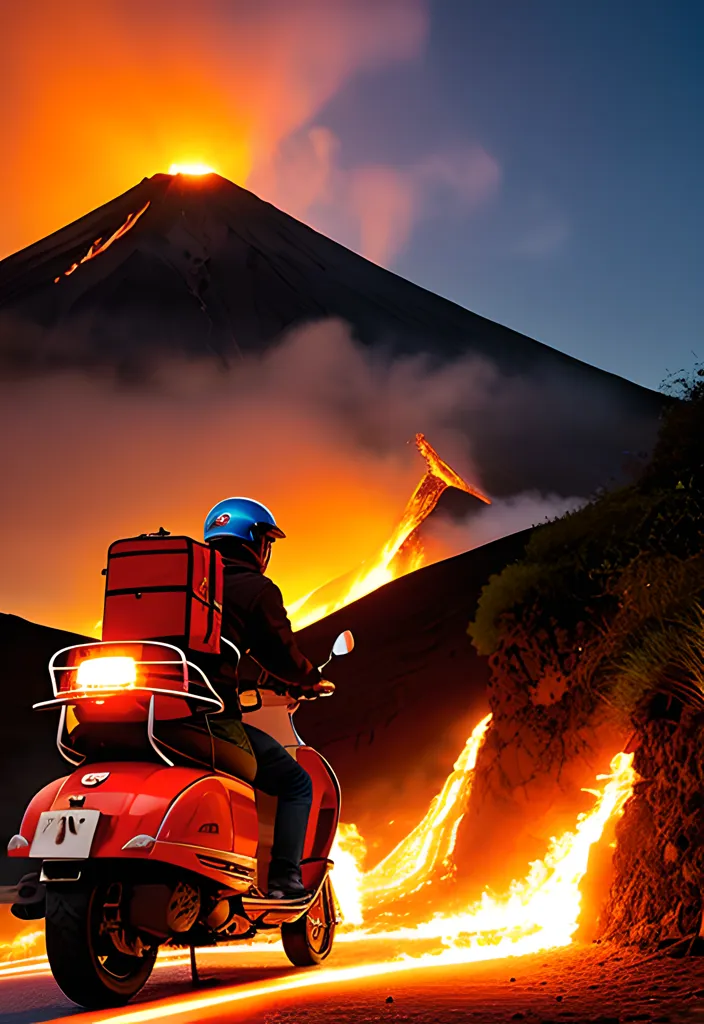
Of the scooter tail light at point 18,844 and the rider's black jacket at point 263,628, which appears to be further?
the rider's black jacket at point 263,628

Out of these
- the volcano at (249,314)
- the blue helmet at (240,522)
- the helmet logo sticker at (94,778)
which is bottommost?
→ the helmet logo sticker at (94,778)

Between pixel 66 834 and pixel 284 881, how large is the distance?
1.37m

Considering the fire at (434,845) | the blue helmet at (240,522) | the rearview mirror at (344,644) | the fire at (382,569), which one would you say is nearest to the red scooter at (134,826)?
the rearview mirror at (344,644)

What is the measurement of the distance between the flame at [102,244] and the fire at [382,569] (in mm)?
40418

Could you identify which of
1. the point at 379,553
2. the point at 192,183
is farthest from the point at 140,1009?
the point at 192,183

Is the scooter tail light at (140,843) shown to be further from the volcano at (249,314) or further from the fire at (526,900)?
the volcano at (249,314)

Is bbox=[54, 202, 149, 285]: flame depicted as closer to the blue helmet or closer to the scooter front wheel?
the blue helmet

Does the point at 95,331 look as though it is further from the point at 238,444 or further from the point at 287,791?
the point at 287,791

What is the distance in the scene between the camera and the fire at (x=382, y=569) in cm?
4406

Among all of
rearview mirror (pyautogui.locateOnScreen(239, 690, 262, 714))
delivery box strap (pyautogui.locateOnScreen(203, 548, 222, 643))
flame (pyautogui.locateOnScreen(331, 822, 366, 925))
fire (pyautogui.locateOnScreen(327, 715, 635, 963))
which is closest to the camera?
delivery box strap (pyautogui.locateOnScreen(203, 548, 222, 643))

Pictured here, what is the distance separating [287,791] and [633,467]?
26.4 feet

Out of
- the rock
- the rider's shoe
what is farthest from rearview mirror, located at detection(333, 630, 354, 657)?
the rock

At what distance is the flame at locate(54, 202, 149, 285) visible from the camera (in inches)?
3775

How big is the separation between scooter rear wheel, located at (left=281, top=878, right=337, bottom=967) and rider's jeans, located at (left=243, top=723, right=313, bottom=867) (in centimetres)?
58
